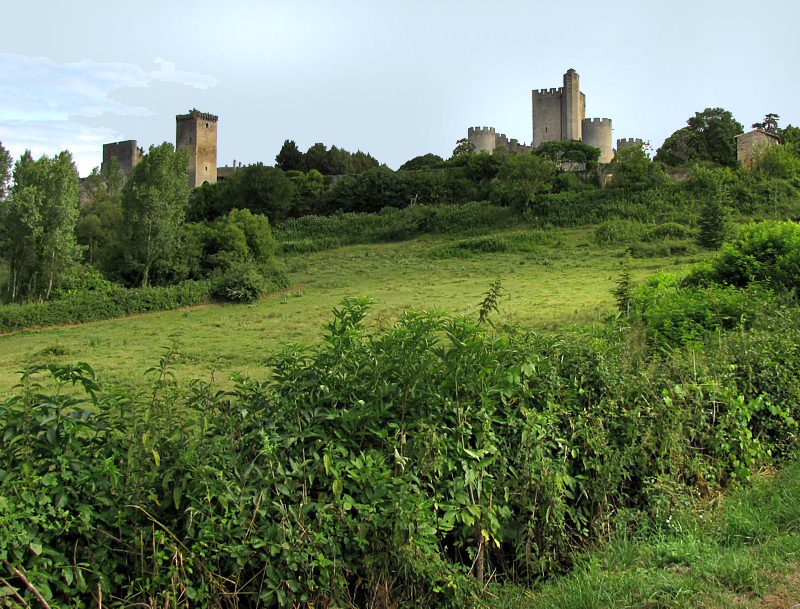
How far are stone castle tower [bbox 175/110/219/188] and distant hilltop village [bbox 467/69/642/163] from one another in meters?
28.3

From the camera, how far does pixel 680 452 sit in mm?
4934

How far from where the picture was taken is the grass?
3.45 meters

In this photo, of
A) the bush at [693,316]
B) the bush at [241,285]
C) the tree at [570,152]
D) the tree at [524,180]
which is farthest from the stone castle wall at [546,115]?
the bush at [693,316]

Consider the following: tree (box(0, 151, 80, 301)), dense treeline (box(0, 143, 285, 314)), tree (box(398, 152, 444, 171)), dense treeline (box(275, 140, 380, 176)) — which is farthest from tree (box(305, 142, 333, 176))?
tree (box(0, 151, 80, 301))

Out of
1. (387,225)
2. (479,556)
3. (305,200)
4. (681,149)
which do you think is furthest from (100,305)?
(681,149)

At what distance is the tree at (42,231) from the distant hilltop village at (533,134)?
29.2 m

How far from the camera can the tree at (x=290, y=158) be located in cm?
6688

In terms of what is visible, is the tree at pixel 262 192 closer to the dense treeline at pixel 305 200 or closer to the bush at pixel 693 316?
the dense treeline at pixel 305 200

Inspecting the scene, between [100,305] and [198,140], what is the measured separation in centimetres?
4546

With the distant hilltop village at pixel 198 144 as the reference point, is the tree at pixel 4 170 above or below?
below

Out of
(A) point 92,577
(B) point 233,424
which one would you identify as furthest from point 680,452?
(A) point 92,577

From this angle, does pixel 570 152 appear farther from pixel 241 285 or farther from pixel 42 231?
pixel 42 231

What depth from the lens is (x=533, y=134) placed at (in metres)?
62.0

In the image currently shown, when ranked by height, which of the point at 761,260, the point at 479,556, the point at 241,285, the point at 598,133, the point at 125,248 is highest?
the point at 598,133
